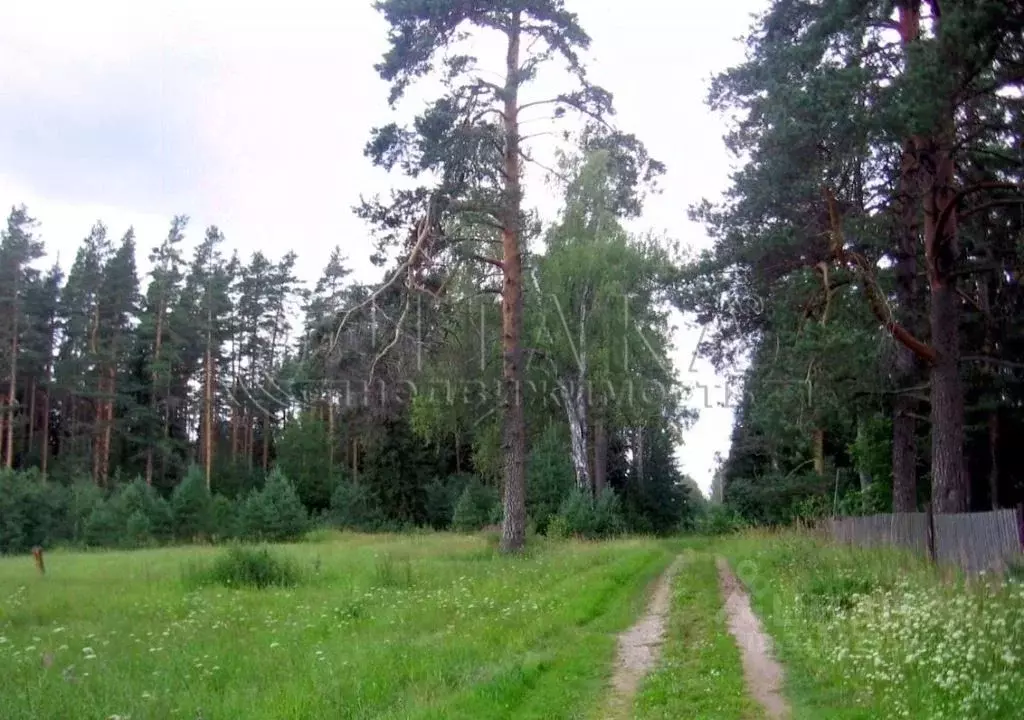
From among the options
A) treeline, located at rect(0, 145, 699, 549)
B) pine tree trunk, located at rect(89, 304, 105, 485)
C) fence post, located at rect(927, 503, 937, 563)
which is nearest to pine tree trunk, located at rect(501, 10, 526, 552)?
treeline, located at rect(0, 145, 699, 549)

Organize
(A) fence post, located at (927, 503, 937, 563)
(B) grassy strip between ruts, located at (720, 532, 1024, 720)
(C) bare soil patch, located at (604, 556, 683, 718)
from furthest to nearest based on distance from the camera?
1. (A) fence post, located at (927, 503, 937, 563)
2. (C) bare soil patch, located at (604, 556, 683, 718)
3. (B) grassy strip between ruts, located at (720, 532, 1024, 720)

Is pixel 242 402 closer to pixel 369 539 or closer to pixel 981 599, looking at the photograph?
pixel 369 539

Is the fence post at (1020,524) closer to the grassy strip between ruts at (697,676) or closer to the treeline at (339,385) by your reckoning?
the grassy strip between ruts at (697,676)

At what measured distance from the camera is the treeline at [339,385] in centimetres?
2242

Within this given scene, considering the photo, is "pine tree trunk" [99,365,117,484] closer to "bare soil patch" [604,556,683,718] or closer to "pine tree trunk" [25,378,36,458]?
"pine tree trunk" [25,378,36,458]

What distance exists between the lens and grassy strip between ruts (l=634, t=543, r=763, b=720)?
7.72m

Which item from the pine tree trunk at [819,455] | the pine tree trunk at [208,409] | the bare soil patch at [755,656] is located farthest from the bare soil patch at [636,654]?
the pine tree trunk at [208,409]

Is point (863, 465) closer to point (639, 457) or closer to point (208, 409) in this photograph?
point (639, 457)

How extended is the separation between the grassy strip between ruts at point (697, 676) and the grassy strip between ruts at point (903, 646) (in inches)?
19.6

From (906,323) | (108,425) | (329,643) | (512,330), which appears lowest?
(329,643)

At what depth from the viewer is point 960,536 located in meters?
14.0

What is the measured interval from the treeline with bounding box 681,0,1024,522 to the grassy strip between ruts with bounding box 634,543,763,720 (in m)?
5.61

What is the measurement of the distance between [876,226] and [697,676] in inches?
465

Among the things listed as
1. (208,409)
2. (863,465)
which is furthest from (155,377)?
(863,465)
